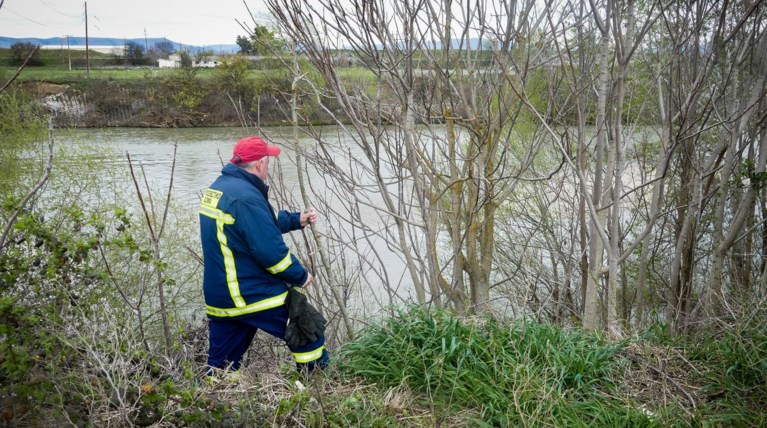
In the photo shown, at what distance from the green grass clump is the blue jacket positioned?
0.65 metres

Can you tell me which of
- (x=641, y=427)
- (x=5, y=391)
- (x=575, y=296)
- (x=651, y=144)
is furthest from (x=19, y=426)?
(x=651, y=144)

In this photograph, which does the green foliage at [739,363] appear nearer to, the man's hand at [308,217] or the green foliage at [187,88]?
the man's hand at [308,217]

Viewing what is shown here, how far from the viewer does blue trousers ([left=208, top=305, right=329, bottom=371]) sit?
12.6 feet

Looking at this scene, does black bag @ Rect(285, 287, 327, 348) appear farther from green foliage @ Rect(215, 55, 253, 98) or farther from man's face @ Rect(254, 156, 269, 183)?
green foliage @ Rect(215, 55, 253, 98)

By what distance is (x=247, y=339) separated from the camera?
402cm

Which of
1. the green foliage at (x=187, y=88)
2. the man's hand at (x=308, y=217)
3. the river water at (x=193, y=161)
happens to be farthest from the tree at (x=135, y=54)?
the man's hand at (x=308, y=217)

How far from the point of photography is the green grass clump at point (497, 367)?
3182mm

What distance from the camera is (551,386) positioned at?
11.0ft

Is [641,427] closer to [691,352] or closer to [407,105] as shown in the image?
[691,352]

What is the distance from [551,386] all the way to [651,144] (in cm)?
828

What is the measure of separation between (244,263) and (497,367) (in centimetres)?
163

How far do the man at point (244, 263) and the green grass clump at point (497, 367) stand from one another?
0.46 meters

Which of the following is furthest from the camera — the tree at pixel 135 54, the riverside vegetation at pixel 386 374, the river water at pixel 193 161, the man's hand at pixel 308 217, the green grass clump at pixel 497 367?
the tree at pixel 135 54

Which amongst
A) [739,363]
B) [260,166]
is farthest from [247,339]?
[739,363]
